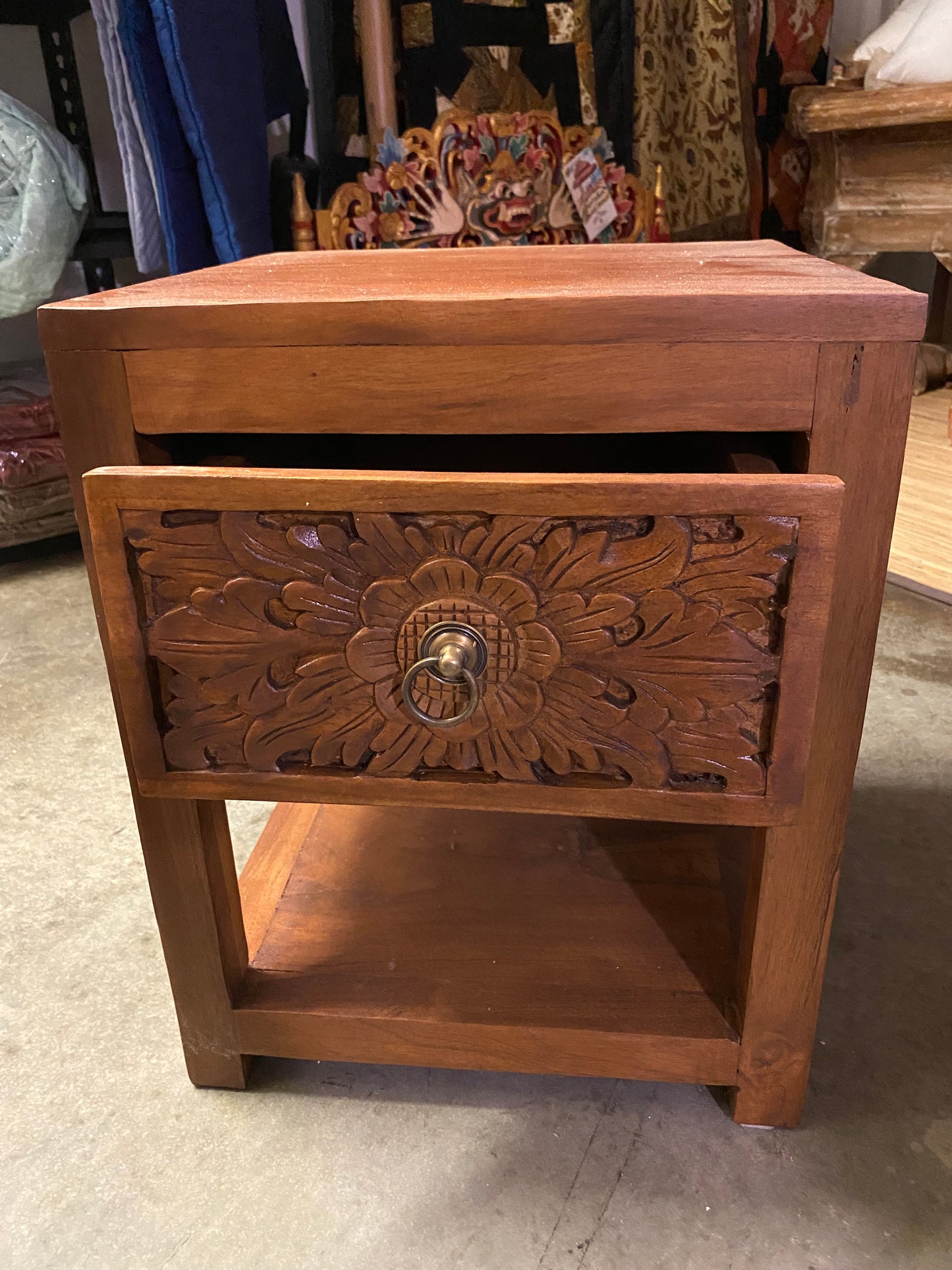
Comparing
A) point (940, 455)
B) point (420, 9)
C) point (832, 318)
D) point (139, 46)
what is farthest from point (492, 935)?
point (420, 9)

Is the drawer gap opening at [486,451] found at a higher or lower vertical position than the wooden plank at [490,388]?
lower

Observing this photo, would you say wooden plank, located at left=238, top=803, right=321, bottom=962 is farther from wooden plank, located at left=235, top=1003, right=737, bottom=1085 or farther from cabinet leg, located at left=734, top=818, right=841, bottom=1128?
cabinet leg, located at left=734, top=818, right=841, bottom=1128

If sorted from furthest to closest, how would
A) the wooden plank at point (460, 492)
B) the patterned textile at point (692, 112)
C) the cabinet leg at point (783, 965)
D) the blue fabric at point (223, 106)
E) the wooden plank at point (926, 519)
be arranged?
the patterned textile at point (692, 112) → the wooden plank at point (926, 519) → the blue fabric at point (223, 106) → the cabinet leg at point (783, 965) → the wooden plank at point (460, 492)

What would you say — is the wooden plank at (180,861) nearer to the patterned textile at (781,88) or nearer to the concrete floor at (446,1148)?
the concrete floor at (446,1148)

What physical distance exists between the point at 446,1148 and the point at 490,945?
0.13 meters

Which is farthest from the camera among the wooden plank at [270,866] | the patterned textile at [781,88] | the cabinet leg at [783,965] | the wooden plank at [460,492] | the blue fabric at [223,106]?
the patterned textile at [781,88]

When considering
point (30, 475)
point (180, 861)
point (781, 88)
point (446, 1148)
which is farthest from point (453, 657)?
point (781, 88)

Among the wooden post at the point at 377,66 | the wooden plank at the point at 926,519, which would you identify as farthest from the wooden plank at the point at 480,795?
the wooden post at the point at 377,66

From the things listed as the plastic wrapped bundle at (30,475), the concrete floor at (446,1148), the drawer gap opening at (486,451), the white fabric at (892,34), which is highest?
the white fabric at (892,34)

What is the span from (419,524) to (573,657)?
3.8 inches

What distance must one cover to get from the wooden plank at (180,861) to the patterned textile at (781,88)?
1915mm

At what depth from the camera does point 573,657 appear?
0.44 metres

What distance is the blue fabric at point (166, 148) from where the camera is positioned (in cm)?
126

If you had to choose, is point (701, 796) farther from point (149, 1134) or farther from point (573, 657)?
point (149, 1134)
